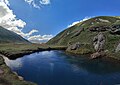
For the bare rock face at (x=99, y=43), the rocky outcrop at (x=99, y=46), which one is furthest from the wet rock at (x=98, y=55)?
the bare rock face at (x=99, y=43)

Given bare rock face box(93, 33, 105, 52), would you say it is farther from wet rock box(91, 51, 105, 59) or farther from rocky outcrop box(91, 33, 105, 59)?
wet rock box(91, 51, 105, 59)

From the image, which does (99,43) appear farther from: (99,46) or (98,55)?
(98,55)

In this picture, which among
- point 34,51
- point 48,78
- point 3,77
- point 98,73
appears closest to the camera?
point 3,77

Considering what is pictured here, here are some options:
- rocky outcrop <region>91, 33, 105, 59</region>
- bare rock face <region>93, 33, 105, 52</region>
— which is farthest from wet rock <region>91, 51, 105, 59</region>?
bare rock face <region>93, 33, 105, 52</region>

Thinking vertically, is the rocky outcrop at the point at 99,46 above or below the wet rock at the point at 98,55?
above

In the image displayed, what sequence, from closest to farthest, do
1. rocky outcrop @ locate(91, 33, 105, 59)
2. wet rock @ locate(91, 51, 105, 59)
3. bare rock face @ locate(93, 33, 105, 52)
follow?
wet rock @ locate(91, 51, 105, 59), rocky outcrop @ locate(91, 33, 105, 59), bare rock face @ locate(93, 33, 105, 52)

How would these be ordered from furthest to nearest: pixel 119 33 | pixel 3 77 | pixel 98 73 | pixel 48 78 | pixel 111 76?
pixel 119 33 < pixel 98 73 < pixel 111 76 < pixel 48 78 < pixel 3 77

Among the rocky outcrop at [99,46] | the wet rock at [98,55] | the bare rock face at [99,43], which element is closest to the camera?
the wet rock at [98,55]

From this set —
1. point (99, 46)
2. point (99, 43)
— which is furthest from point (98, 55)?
point (99, 43)

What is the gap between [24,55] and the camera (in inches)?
5108

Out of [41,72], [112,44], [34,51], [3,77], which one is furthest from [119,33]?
[3,77]

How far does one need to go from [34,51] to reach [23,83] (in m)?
90.6

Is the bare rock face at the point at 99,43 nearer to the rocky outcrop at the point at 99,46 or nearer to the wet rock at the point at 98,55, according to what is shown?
the rocky outcrop at the point at 99,46

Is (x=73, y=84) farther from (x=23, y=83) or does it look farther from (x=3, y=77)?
(x=3, y=77)
